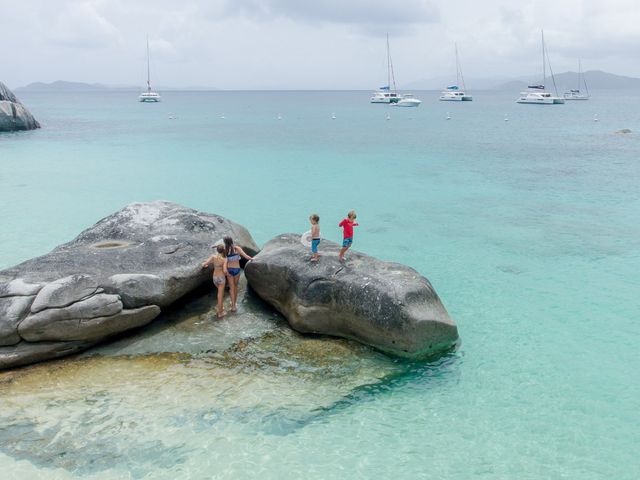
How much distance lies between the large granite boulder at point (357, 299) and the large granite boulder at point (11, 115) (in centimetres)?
5336

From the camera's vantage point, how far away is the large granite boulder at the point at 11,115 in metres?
55.6

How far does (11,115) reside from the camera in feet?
185

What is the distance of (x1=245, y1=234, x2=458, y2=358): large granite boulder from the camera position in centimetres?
1166

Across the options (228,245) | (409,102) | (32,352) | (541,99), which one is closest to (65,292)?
(32,352)

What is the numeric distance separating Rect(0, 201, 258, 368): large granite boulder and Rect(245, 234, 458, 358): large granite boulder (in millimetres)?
1863

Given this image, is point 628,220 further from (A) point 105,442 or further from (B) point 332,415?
(A) point 105,442

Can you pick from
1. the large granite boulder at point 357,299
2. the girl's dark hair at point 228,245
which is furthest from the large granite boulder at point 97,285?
the large granite boulder at point 357,299

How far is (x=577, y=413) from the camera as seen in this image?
33.6 feet

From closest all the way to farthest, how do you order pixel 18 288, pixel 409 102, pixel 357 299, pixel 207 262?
1. pixel 18 288
2. pixel 357 299
3. pixel 207 262
4. pixel 409 102

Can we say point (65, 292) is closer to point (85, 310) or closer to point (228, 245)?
point (85, 310)

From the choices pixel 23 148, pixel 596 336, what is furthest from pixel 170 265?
pixel 23 148

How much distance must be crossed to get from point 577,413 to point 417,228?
13.2 meters

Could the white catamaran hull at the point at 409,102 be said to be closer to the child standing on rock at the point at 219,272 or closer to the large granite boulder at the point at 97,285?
the large granite boulder at the point at 97,285

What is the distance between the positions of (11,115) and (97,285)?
53.8 metres
